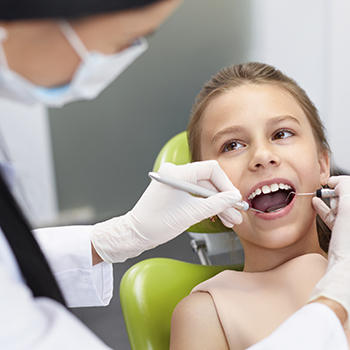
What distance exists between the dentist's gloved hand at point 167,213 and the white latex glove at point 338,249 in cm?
25

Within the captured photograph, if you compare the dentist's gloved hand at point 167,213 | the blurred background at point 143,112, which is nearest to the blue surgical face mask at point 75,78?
the dentist's gloved hand at point 167,213

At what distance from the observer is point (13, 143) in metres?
3.22

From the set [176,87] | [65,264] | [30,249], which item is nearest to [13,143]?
[176,87]

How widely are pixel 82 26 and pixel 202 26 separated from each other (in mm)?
2973

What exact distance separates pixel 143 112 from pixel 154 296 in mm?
2454

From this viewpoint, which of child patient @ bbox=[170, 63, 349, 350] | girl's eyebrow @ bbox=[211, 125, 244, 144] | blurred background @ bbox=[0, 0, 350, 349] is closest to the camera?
child patient @ bbox=[170, 63, 349, 350]

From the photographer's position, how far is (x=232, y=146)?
1282 millimetres

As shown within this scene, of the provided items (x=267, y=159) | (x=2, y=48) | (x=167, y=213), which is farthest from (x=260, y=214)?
(x=2, y=48)

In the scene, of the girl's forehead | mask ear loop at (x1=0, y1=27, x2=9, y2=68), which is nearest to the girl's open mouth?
the girl's forehead

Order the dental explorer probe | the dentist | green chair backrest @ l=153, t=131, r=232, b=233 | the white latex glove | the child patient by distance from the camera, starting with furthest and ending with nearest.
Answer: green chair backrest @ l=153, t=131, r=232, b=233
the child patient
the dental explorer probe
the white latex glove
the dentist

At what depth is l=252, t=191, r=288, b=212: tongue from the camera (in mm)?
1301

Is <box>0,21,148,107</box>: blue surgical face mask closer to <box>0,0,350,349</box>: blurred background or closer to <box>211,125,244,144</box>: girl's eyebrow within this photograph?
<box>211,125,244,144</box>: girl's eyebrow

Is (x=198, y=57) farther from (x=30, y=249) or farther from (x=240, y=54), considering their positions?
(x=30, y=249)

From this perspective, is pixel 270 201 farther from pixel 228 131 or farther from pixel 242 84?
pixel 242 84
